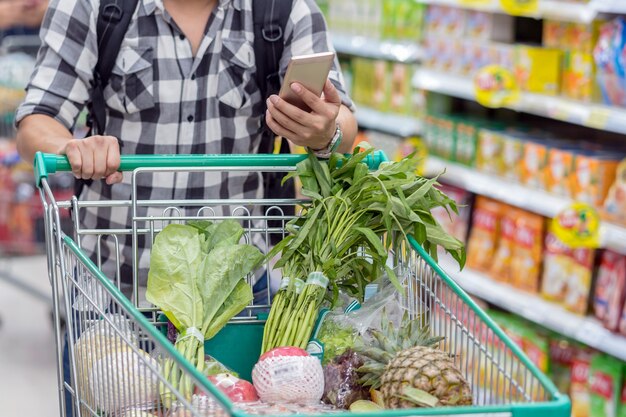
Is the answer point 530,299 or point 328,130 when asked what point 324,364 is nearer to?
point 328,130

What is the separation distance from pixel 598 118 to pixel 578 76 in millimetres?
300

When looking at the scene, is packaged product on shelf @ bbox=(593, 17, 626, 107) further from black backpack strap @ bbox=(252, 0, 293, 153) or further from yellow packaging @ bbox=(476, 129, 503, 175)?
black backpack strap @ bbox=(252, 0, 293, 153)

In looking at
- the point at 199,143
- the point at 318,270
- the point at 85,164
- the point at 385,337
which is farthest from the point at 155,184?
the point at 385,337

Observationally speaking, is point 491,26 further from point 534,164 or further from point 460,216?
point 460,216

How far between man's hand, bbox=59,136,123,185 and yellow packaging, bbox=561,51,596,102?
2.24 meters

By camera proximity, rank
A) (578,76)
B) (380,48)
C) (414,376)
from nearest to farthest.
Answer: (414,376) < (578,76) < (380,48)

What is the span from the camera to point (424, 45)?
432cm

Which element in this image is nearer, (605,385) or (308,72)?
(308,72)

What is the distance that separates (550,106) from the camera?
11.6ft

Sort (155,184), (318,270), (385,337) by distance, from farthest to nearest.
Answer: (155,184), (318,270), (385,337)

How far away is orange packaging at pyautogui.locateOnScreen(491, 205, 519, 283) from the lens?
396 cm

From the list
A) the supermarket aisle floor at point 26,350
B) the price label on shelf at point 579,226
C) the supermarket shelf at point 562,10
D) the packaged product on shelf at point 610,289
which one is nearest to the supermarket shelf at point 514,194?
the price label on shelf at point 579,226

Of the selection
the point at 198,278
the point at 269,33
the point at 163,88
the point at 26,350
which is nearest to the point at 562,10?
the point at 269,33

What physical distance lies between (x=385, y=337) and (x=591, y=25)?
7.40 feet
